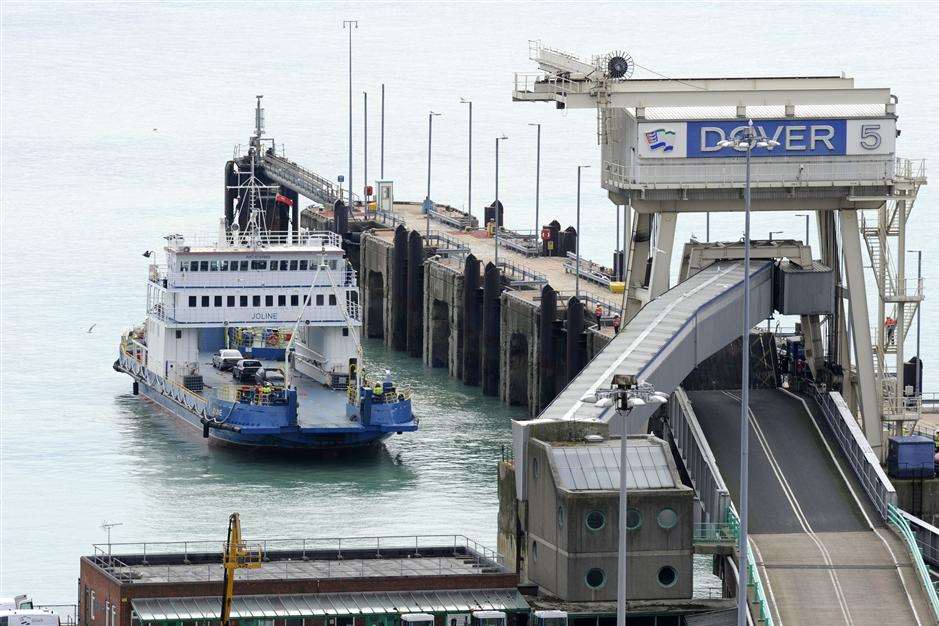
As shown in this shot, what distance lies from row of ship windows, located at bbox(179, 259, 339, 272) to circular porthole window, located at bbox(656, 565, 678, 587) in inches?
1721

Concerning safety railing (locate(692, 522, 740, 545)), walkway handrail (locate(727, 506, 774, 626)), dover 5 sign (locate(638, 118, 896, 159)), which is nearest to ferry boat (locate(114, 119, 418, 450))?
dover 5 sign (locate(638, 118, 896, 159))

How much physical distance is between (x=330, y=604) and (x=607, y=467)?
6608 millimetres

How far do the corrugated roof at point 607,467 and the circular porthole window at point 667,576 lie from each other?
5.52ft

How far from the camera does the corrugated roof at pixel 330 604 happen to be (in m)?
49.7

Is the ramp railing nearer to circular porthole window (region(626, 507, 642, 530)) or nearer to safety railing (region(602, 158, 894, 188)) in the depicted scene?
circular porthole window (region(626, 507, 642, 530))

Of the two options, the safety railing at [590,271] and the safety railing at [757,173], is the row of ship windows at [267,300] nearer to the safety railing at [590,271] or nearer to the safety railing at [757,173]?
the safety railing at [590,271]

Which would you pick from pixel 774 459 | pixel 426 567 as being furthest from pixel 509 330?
pixel 426 567

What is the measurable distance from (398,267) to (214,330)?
15.5 m

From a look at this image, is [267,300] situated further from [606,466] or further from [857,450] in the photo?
[606,466]

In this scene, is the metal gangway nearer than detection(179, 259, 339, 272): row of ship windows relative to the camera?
No

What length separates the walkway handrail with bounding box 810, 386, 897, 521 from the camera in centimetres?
5975

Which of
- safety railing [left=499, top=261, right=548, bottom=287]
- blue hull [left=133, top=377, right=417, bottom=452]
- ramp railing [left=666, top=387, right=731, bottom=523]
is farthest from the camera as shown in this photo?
safety railing [left=499, top=261, right=548, bottom=287]

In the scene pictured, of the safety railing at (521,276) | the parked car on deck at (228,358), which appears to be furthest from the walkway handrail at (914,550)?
the safety railing at (521,276)

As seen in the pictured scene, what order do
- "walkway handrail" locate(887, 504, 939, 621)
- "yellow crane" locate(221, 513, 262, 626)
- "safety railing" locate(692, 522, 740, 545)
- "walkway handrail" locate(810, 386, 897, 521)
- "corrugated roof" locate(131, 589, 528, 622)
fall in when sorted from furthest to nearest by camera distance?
"walkway handrail" locate(810, 386, 897, 521) < "safety railing" locate(692, 522, 740, 545) < "walkway handrail" locate(887, 504, 939, 621) < "corrugated roof" locate(131, 589, 528, 622) < "yellow crane" locate(221, 513, 262, 626)
